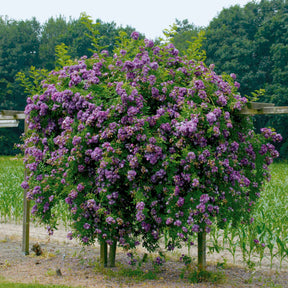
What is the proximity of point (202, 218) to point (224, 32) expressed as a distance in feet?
123

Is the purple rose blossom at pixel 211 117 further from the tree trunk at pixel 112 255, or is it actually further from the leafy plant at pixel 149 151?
the tree trunk at pixel 112 255

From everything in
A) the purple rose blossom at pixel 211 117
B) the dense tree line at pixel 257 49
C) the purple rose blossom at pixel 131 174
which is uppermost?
the dense tree line at pixel 257 49

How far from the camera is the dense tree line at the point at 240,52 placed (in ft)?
114

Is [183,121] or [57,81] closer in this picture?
[183,121]

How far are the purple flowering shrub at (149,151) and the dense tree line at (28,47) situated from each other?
113ft

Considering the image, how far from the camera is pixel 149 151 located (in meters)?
5.11

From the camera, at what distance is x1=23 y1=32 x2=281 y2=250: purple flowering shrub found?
17.0ft

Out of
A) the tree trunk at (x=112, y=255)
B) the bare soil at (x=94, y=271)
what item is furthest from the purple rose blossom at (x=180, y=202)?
the tree trunk at (x=112, y=255)

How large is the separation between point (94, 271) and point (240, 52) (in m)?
34.0

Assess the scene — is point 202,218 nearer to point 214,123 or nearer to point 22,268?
point 214,123

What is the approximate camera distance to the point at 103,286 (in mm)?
5410

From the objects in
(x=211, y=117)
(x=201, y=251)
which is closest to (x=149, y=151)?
(x=211, y=117)

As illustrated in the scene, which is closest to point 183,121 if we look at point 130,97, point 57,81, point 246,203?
point 130,97

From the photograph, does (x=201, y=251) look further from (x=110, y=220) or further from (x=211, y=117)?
(x=211, y=117)
